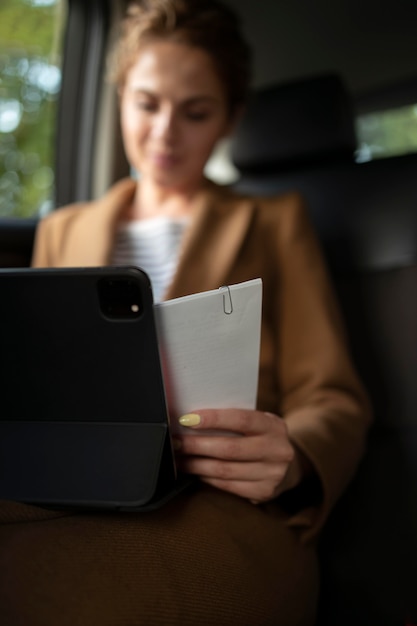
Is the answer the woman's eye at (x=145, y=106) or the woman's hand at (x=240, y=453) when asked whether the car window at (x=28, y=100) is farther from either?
the woman's hand at (x=240, y=453)

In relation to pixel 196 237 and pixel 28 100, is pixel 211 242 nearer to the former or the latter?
pixel 196 237

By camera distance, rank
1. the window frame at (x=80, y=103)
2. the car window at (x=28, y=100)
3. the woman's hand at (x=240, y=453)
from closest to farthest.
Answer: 1. the woman's hand at (x=240, y=453)
2. the car window at (x=28, y=100)
3. the window frame at (x=80, y=103)

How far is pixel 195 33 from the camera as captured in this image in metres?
1.22

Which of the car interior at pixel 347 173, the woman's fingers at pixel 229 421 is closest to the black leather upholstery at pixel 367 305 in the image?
the car interior at pixel 347 173

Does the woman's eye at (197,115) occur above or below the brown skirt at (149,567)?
above

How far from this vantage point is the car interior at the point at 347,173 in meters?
1.04

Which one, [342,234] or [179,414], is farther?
[342,234]

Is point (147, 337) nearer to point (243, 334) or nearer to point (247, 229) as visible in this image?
point (243, 334)

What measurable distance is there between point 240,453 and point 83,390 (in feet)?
0.62

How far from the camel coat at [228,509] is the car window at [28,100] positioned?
0.93ft

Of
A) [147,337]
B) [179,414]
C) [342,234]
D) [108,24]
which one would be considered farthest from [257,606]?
[108,24]

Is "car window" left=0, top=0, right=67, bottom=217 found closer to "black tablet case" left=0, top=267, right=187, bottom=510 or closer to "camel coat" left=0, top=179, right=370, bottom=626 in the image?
"camel coat" left=0, top=179, right=370, bottom=626

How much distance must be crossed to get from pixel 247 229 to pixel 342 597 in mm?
606

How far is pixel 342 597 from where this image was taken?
3.26 ft
